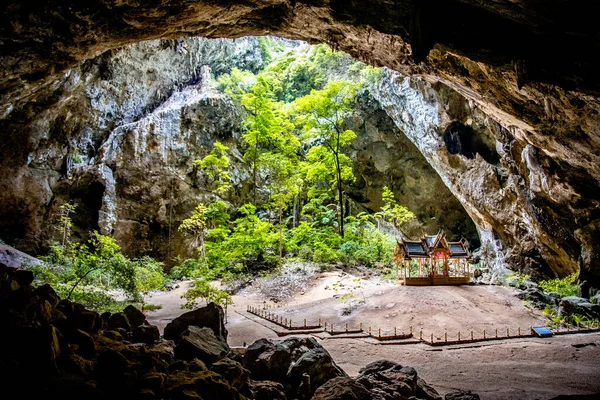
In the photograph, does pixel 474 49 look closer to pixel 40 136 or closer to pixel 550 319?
pixel 550 319

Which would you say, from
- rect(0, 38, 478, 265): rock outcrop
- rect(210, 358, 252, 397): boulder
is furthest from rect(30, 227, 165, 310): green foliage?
rect(210, 358, 252, 397): boulder

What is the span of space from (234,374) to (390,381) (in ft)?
8.05

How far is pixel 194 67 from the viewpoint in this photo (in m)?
29.3

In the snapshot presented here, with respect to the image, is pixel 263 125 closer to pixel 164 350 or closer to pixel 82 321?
pixel 164 350

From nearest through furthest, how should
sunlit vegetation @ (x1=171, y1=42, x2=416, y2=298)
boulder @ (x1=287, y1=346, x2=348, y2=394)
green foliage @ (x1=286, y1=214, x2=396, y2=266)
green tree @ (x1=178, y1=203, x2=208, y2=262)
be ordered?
1. boulder @ (x1=287, y1=346, x2=348, y2=394)
2. green foliage @ (x1=286, y1=214, x2=396, y2=266)
3. sunlit vegetation @ (x1=171, y1=42, x2=416, y2=298)
4. green tree @ (x1=178, y1=203, x2=208, y2=262)

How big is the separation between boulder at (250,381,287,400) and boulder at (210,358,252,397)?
6.1 inches

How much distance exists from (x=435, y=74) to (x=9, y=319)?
428 inches

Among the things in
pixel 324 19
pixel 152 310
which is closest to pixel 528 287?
pixel 324 19

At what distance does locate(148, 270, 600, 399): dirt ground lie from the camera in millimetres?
6941

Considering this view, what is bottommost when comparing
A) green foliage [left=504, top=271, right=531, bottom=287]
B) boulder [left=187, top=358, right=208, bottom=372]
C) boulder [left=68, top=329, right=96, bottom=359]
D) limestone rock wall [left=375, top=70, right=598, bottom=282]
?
green foliage [left=504, top=271, right=531, bottom=287]

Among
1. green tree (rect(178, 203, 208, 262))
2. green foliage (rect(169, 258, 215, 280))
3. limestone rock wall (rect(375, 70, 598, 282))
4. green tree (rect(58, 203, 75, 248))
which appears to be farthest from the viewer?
green tree (rect(178, 203, 208, 262))

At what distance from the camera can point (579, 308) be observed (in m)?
11.8

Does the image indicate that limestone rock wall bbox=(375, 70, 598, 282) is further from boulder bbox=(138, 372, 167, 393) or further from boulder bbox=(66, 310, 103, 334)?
boulder bbox=(66, 310, 103, 334)

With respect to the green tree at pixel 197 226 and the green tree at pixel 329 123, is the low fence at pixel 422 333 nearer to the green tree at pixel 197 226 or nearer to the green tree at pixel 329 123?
the green tree at pixel 197 226
